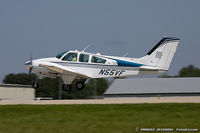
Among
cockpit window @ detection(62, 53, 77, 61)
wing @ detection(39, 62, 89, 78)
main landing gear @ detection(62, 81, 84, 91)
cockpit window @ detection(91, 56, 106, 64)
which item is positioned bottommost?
main landing gear @ detection(62, 81, 84, 91)

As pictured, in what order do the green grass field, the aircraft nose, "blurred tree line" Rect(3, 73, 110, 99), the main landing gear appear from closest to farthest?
the green grass field, the aircraft nose, the main landing gear, "blurred tree line" Rect(3, 73, 110, 99)

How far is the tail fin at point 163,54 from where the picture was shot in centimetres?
2659

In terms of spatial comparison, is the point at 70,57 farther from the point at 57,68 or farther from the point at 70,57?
the point at 57,68

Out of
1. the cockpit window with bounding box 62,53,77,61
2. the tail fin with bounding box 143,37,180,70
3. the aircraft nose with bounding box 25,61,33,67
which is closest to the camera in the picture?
the tail fin with bounding box 143,37,180,70

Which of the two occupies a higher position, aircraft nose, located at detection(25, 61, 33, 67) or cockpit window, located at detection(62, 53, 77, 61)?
cockpit window, located at detection(62, 53, 77, 61)

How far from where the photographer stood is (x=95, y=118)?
1730 cm

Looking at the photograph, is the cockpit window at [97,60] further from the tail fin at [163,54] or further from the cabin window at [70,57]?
the tail fin at [163,54]

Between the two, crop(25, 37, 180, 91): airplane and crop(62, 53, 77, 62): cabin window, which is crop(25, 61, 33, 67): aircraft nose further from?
crop(62, 53, 77, 62): cabin window

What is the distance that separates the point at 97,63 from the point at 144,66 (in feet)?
10.5

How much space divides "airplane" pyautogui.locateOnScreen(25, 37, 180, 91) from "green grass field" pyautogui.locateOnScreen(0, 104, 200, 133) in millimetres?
5929

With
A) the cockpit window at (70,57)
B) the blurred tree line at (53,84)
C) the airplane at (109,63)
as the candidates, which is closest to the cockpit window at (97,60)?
the airplane at (109,63)

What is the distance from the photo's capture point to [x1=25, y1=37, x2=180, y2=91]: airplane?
26.5m

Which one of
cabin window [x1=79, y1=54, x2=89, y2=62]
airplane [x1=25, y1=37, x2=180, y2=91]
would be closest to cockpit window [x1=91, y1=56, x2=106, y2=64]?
airplane [x1=25, y1=37, x2=180, y2=91]

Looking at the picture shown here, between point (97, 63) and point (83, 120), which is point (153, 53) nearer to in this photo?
point (97, 63)
